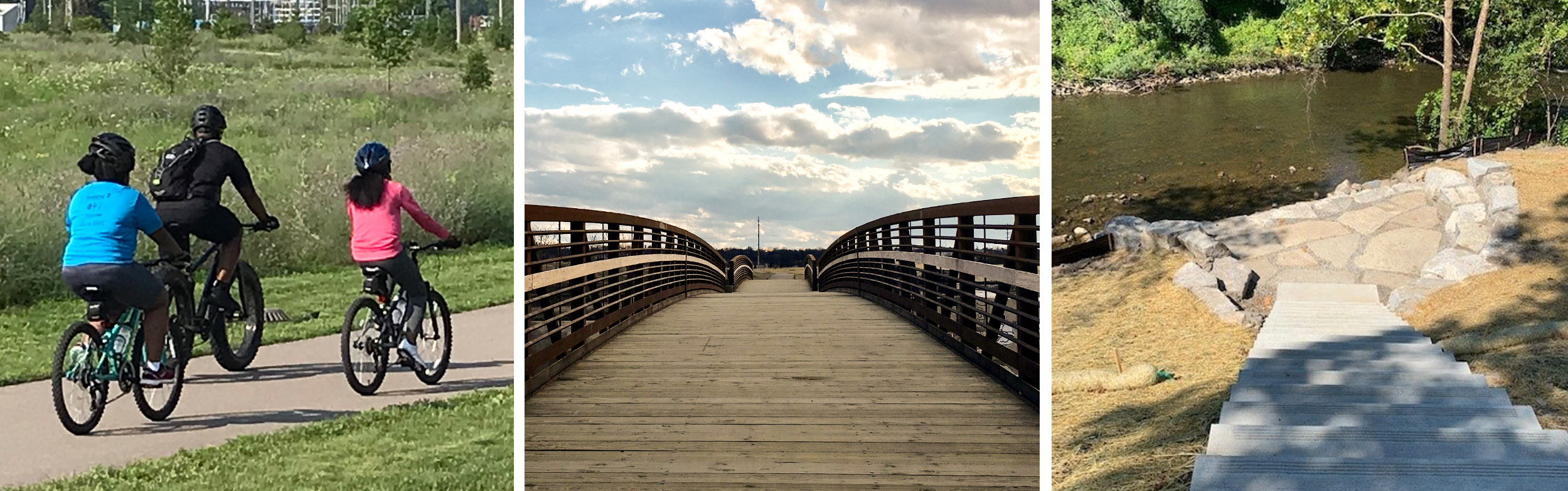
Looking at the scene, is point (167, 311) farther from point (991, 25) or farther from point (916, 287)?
point (916, 287)

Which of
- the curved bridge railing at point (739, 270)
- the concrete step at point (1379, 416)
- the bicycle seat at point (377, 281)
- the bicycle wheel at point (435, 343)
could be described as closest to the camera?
the bicycle seat at point (377, 281)

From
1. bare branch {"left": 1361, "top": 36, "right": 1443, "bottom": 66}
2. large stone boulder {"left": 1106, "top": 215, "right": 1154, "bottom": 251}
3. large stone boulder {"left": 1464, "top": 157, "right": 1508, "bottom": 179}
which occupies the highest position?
bare branch {"left": 1361, "top": 36, "right": 1443, "bottom": 66}

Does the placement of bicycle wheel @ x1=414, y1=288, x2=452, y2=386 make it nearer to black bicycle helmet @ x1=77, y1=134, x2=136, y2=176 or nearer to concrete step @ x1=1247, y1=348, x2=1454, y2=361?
black bicycle helmet @ x1=77, y1=134, x2=136, y2=176

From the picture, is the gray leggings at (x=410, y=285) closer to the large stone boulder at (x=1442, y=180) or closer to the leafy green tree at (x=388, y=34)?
the leafy green tree at (x=388, y=34)

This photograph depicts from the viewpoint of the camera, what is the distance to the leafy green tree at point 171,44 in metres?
5.63

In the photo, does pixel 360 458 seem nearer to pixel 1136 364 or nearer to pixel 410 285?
pixel 410 285

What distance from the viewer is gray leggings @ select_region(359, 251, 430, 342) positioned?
12.7ft

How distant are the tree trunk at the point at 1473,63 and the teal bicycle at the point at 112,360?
8.64m

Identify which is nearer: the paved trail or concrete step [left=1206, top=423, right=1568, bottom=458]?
the paved trail

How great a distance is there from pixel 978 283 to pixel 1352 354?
3.46m

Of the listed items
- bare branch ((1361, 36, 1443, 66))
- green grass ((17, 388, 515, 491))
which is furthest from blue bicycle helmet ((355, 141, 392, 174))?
bare branch ((1361, 36, 1443, 66))

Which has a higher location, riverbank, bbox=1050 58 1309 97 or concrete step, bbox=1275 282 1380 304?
riverbank, bbox=1050 58 1309 97

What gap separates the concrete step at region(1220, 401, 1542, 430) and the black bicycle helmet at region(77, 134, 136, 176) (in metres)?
4.68

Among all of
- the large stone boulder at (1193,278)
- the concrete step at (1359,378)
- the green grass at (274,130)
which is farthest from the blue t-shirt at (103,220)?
the large stone boulder at (1193,278)
